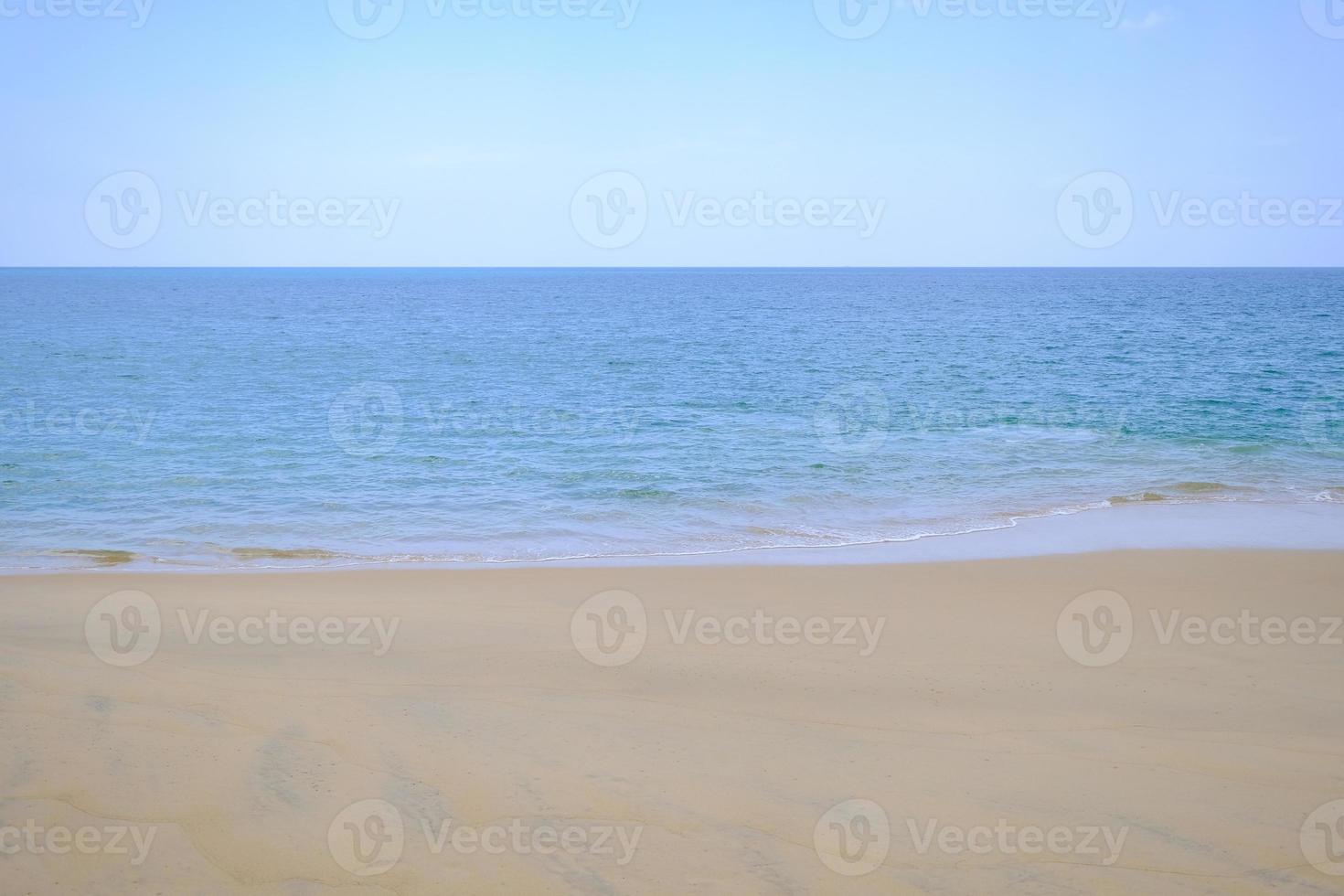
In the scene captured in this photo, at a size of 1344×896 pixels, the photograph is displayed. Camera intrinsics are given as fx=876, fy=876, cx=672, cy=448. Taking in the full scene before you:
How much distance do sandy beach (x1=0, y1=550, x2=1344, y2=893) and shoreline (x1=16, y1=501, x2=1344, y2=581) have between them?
118 cm

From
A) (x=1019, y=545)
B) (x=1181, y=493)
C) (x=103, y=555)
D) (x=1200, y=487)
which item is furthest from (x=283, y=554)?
(x=1200, y=487)

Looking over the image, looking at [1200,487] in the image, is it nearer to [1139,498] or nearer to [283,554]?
[1139,498]

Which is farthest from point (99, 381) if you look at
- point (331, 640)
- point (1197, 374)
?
point (1197, 374)

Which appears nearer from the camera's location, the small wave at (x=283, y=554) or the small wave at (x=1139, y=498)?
the small wave at (x=283, y=554)

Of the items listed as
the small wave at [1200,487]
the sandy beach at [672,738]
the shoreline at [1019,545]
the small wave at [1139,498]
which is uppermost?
the small wave at [1200,487]

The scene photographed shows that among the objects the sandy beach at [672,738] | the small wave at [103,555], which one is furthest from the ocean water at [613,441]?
the sandy beach at [672,738]

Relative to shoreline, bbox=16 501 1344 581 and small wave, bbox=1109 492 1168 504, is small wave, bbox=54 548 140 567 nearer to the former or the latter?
shoreline, bbox=16 501 1344 581

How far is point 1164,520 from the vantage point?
1387 centimetres

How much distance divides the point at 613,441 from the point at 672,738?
14.5 metres

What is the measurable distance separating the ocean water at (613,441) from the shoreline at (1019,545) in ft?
1.21

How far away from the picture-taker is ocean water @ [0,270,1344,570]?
A: 13.7 meters

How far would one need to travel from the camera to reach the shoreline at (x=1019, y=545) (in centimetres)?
1161

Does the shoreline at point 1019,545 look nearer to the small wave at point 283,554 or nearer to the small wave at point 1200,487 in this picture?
the small wave at point 283,554

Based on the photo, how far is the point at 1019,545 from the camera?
12523 mm
